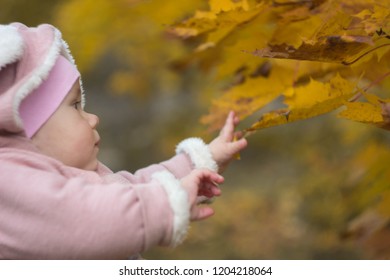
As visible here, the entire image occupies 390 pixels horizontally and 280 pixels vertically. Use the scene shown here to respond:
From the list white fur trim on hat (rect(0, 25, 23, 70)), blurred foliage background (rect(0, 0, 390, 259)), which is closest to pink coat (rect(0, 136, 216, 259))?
white fur trim on hat (rect(0, 25, 23, 70))

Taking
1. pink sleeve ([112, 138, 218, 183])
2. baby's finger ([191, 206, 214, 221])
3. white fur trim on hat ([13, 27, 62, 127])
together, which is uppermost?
white fur trim on hat ([13, 27, 62, 127])

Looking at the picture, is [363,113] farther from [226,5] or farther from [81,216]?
[81,216]

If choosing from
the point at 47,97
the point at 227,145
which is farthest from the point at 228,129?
the point at 47,97

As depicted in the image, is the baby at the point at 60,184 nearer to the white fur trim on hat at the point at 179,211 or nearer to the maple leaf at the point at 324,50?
the white fur trim on hat at the point at 179,211

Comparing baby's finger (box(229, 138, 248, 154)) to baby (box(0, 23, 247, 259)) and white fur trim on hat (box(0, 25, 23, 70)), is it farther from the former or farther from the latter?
white fur trim on hat (box(0, 25, 23, 70))

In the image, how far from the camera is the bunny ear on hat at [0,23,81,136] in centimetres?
108

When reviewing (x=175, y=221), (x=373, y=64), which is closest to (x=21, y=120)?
(x=175, y=221)

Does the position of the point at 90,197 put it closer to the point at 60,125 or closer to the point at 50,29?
the point at 60,125

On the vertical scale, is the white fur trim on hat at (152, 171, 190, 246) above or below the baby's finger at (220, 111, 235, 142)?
above

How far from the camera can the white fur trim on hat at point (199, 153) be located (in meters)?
1.30

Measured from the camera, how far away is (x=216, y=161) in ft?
4.31

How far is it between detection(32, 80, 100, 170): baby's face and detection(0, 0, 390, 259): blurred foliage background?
1.81ft

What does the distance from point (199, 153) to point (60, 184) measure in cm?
34

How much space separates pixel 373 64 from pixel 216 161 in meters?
0.33
